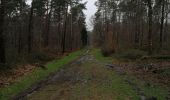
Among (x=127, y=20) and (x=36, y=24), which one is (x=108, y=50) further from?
(x=127, y=20)

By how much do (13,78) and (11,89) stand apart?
3062 mm

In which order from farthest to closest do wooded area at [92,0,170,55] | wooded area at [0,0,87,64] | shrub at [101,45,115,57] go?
wooded area at [92,0,170,55], shrub at [101,45,115,57], wooded area at [0,0,87,64]

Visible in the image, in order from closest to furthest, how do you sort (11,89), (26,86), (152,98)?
(152,98) → (11,89) → (26,86)

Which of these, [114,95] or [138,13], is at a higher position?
[138,13]

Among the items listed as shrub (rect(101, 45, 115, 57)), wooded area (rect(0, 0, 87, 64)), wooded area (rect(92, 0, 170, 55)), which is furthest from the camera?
wooded area (rect(92, 0, 170, 55))

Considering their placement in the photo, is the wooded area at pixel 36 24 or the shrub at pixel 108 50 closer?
the wooded area at pixel 36 24

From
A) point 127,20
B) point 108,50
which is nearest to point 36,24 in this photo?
point 127,20

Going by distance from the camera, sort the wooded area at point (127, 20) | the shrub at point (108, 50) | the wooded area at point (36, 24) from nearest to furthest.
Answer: the wooded area at point (36, 24), the shrub at point (108, 50), the wooded area at point (127, 20)

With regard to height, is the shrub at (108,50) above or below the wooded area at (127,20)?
below

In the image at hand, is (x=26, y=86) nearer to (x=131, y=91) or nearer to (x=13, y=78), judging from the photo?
(x=13, y=78)

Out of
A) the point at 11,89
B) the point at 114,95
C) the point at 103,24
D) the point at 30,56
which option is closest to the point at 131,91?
the point at 114,95

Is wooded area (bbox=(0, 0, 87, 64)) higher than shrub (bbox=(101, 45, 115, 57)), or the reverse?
wooded area (bbox=(0, 0, 87, 64))

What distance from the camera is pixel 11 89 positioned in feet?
39.5

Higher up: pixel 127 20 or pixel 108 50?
pixel 127 20
